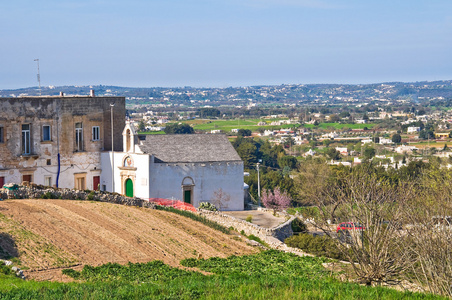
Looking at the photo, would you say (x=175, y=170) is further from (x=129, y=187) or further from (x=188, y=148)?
(x=129, y=187)

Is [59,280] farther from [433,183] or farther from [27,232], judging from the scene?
[433,183]

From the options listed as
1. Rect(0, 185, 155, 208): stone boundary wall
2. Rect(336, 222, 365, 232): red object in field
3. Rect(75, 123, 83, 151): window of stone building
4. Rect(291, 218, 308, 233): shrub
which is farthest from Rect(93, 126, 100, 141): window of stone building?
Rect(336, 222, 365, 232): red object in field

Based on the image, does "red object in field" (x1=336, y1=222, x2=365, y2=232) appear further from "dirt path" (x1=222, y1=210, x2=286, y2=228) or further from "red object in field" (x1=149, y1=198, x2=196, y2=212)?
"red object in field" (x1=149, y1=198, x2=196, y2=212)

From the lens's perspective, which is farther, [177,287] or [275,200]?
[275,200]

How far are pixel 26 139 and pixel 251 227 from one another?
12335 mm

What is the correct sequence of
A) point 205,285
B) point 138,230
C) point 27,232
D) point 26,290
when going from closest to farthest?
point 26,290 < point 205,285 < point 27,232 < point 138,230

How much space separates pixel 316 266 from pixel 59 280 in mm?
9172

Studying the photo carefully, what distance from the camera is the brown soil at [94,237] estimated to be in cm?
2250

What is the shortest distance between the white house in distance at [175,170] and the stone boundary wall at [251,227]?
8.62ft

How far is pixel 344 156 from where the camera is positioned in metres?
109

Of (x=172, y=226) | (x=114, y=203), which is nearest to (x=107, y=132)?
(x=114, y=203)

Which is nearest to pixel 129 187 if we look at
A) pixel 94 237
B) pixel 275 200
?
pixel 94 237

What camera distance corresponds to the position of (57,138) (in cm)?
3725

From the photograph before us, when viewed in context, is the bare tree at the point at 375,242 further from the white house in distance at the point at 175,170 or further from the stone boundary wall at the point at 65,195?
the white house in distance at the point at 175,170
